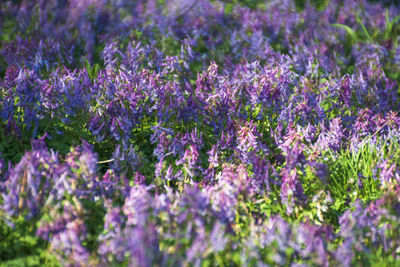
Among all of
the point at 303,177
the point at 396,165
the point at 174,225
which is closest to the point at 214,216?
the point at 174,225

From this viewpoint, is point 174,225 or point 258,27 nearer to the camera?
point 174,225

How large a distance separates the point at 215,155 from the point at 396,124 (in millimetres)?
1974

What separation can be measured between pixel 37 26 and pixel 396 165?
17.6ft

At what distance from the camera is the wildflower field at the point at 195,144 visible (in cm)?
265

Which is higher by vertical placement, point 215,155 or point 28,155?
point 28,155

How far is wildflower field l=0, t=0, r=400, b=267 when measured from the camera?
2.65m

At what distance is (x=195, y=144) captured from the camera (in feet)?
12.4

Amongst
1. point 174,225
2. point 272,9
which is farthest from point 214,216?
point 272,9

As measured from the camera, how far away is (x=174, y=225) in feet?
8.78

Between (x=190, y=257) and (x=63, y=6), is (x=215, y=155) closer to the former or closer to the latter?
(x=190, y=257)

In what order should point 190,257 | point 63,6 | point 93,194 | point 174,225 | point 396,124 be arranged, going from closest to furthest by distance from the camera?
point 190,257 → point 174,225 → point 93,194 → point 396,124 → point 63,6

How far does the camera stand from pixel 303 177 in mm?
3691

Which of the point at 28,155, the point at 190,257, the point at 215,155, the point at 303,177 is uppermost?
the point at 28,155

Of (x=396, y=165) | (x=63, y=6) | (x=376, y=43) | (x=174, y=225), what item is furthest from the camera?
(x=63, y=6)
